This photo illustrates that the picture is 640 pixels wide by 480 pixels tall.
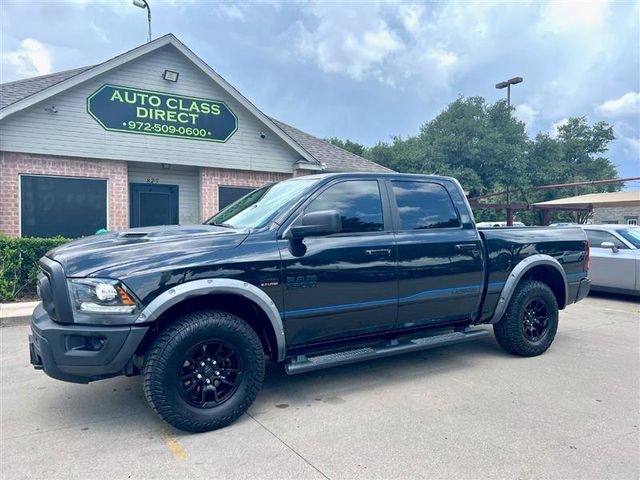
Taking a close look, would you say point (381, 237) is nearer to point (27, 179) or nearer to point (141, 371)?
point (141, 371)

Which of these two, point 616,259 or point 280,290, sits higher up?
point 280,290

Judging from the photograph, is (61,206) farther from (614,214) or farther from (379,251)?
(614,214)

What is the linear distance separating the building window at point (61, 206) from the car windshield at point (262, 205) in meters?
7.06

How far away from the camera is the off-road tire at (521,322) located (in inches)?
197

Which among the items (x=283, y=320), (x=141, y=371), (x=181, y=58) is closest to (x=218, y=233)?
(x=283, y=320)

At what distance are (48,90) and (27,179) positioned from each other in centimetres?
192

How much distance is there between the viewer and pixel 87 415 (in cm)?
365

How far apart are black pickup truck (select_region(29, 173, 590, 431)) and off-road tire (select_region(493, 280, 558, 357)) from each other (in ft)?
0.05

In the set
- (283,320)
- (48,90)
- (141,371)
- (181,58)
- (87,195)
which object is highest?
(181,58)

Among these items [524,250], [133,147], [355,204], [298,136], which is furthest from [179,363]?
[298,136]

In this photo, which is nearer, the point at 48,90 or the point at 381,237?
the point at 381,237

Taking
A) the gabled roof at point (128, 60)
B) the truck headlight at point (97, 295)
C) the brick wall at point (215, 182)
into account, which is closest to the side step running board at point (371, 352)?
the truck headlight at point (97, 295)

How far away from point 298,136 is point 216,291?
42.8 feet

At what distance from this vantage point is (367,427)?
3398mm
